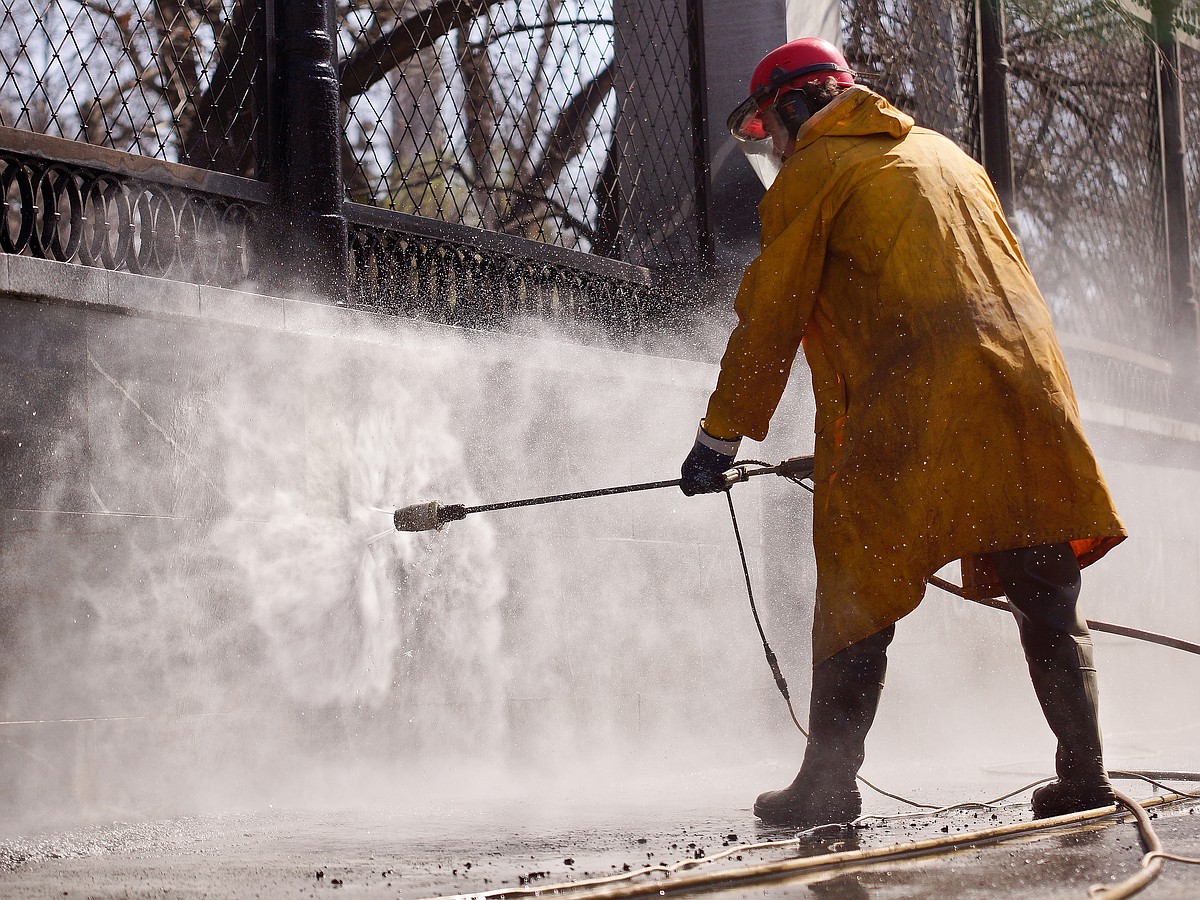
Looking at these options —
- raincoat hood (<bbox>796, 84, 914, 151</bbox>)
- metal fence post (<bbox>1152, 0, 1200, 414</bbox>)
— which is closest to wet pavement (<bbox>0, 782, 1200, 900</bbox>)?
raincoat hood (<bbox>796, 84, 914, 151</bbox>)

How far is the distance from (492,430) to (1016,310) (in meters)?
2.31

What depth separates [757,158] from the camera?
22.3 feet

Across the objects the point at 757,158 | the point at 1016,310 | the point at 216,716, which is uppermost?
the point at 757,158

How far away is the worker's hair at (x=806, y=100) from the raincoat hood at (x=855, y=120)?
0.10m

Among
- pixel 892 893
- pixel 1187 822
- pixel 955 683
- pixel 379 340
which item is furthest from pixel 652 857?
pixel 955 683

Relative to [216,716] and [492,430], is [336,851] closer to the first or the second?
[216,716]

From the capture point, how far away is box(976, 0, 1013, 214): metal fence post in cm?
930

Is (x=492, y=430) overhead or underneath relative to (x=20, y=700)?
overhead

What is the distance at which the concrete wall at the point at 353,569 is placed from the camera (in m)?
4.09

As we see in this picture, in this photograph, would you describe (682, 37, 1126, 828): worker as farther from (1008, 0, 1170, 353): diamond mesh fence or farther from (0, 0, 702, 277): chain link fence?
(1008, 0, 1170, 353): diamond mesh fence

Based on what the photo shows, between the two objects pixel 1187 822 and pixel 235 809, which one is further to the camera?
pixel 235 809

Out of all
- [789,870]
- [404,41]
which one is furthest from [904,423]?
[404,41]

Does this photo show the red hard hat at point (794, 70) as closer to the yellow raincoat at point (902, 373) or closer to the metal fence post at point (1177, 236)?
the yellow raincoat at point (902, 373)

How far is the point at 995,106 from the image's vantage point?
9.39 meters
